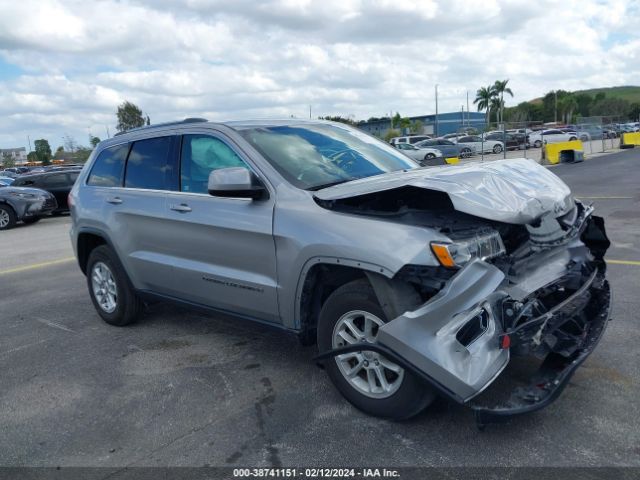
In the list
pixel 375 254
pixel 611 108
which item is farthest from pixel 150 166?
pixel 611 108

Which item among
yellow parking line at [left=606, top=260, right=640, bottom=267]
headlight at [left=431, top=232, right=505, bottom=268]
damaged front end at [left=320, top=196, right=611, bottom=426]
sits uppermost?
headlight at [left=431, top=232, right=505, bottom=268]

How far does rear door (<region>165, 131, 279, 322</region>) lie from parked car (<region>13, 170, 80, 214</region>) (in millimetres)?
15101

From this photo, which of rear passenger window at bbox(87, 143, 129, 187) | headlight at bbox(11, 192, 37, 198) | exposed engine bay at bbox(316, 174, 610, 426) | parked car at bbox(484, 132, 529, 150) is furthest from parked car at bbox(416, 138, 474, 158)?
exposed engine bay at bbox(316, 174, 610, 426)

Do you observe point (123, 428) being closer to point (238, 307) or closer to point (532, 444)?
point (238, 307)

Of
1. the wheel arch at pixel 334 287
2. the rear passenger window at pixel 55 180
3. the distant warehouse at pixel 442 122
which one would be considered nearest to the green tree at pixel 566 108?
the distant warehouse at pixel 442 122

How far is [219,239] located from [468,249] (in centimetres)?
184

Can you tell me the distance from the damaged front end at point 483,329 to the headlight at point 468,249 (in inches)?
0.4

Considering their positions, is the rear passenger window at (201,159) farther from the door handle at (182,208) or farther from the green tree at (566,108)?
the green tree at (566,108)

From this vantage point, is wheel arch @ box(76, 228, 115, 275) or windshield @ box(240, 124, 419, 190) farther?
wheel arch @ box(76, 228, 115, 275)

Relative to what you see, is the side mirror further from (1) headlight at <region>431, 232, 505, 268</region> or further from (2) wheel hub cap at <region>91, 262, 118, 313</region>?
(2) wheel hub cap at <region>91, 262, 118, 313</region>

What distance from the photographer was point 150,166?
195 inches

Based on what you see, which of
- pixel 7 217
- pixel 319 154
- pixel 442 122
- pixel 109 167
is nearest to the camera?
pixel 319 154

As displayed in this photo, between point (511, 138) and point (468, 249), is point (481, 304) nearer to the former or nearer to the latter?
point (468, 249)

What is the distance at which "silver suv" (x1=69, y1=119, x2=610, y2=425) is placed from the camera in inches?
117
